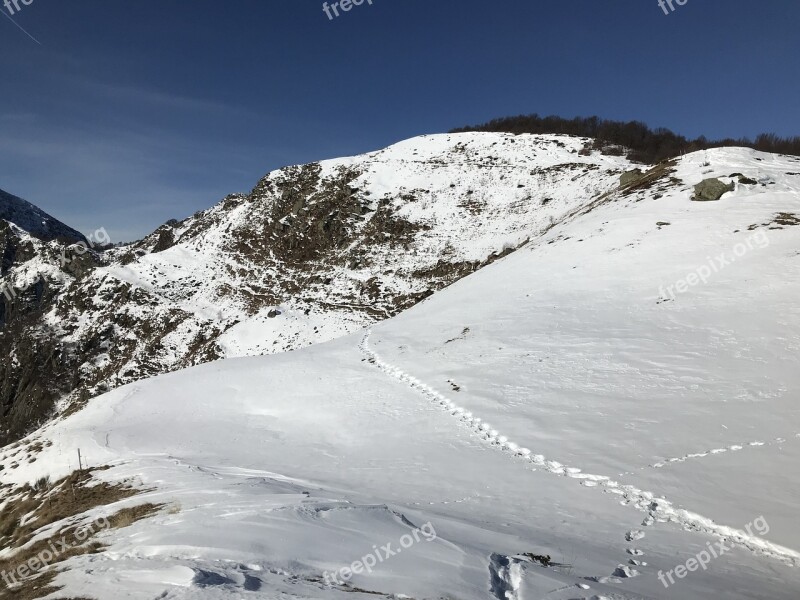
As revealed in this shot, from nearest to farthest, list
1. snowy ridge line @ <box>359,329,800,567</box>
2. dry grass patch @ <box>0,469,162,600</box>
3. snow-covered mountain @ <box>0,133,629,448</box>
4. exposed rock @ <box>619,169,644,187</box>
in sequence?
dry grass patch @ <box>0,469,162,600</box>, snowy ridge line @ <box>359,329,800,567</box>, exposed rock @ <box>619,169,644,187</box>, snow-covered mountain @ <box>0,133,629,448</box>

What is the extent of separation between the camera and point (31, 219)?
12769 cm

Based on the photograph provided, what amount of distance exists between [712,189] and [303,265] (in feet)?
111

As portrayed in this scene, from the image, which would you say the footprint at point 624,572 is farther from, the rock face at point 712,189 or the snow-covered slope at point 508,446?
the rock face at point 712,189

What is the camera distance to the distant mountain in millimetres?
119500

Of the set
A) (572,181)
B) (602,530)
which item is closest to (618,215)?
(572,181)

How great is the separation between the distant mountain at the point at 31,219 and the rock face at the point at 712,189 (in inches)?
5583

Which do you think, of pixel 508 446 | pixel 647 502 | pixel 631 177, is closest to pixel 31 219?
pixel 631 177

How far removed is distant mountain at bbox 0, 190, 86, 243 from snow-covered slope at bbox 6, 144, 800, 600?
135409 millimetres

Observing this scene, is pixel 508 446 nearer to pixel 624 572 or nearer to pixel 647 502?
pixel 647 502

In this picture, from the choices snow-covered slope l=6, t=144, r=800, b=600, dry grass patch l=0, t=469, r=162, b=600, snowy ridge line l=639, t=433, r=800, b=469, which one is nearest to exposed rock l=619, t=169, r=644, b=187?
snow-covered slope l=6, t=144, r=800, b=600

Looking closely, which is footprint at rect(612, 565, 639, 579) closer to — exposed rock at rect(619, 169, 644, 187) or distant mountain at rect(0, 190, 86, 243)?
exposed rock at rect(619, 169, 644, 187)

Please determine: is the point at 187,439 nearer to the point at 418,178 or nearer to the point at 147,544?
the point at 147,544

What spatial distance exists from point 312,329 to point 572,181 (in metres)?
30.4

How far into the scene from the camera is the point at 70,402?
112 ft
